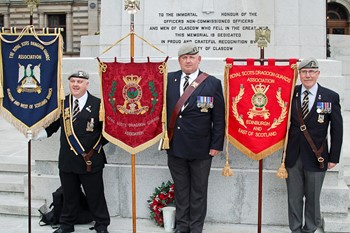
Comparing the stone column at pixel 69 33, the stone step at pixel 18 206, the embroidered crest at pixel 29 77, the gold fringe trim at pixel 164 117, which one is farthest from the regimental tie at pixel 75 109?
the stone column at pixel 69 33

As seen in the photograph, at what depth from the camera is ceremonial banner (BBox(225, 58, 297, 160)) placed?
15.6ft

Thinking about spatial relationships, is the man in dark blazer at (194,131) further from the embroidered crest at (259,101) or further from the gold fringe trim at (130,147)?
the embroidered crest at (259,101)

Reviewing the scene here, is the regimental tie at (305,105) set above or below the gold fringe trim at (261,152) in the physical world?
above

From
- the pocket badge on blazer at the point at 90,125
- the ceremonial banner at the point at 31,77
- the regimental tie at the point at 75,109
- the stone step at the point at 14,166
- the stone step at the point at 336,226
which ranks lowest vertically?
the stone step at the point at 336,226

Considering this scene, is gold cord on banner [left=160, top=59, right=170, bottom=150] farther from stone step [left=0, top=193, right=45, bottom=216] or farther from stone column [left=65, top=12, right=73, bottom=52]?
stone column [left=65, top=12, right=73, bottom=52]

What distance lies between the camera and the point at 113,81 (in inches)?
194

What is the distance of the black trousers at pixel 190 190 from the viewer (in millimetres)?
4848

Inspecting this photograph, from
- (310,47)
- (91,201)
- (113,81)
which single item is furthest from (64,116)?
(310,47)

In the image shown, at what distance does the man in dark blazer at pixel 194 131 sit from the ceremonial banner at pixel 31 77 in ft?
4.39

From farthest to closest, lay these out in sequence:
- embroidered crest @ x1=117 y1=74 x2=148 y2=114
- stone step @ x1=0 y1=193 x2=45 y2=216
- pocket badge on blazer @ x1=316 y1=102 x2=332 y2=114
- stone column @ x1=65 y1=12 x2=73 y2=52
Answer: stone column @ x1=65 y1=12 x2=73 y2=52
stone step @ x1=0 y1=193 x2=45 y2=216
embroidered crest @ x1=117 y1=74 x2=148 y2=114
pocket badge on blazer @ x1=316 y1=102 x2=332 y2=114

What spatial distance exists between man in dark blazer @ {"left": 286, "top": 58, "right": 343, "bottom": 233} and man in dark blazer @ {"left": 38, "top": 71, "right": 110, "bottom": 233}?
6.63 feet

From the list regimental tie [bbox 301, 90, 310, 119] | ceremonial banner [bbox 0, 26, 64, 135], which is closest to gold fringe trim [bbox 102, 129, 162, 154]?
ceremonial banner [bbox 0, 26, 64, 135]

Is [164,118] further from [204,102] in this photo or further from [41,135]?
[41,135]

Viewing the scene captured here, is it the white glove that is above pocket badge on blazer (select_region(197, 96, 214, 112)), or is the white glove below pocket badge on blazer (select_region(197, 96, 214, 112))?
below
